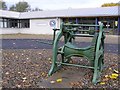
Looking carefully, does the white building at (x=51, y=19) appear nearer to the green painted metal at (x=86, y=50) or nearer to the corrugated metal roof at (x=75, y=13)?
the corrugated metal roof at (x=75, y=13)

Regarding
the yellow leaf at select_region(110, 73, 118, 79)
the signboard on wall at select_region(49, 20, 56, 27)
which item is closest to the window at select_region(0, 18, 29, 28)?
the signboard on wall at select_region(49, 20, 56, 27)

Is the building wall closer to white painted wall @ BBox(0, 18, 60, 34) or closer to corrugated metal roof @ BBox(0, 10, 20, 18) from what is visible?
white painted wall @ BBox(0, 18, 60, 34)

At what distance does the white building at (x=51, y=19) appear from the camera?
99.3ft

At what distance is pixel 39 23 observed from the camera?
35.2 m

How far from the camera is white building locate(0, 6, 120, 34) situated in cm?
3028

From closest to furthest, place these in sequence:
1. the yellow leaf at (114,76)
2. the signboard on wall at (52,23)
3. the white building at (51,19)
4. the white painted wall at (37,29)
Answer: the yellow leaf at (114,76) < the white building at (51,19) < the signboard on wall at (52,23) < the white painted wall at (37,29)

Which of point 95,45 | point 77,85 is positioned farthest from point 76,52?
point 77,85

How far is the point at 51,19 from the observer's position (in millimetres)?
33844

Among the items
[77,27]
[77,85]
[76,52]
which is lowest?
[77,85]

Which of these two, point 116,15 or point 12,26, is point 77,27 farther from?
point 12,26

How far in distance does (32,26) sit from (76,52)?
101ft

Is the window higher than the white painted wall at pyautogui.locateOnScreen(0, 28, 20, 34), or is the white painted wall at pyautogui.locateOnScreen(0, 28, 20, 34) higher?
the window

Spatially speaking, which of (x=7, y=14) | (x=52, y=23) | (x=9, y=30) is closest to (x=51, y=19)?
(x=52, y=23)

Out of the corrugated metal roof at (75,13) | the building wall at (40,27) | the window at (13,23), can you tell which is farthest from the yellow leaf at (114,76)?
the window at (13,23)
